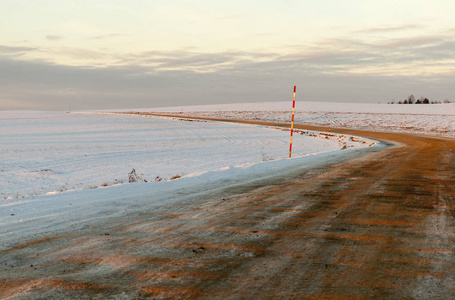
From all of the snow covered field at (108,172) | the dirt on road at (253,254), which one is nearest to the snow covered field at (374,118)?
the snow covered field at (108,172)

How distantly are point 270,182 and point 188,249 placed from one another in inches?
185

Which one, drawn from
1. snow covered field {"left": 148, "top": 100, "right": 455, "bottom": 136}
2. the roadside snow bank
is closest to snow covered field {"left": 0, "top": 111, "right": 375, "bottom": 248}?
the roadside snow bank

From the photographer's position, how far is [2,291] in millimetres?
3004

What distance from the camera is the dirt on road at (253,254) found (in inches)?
121

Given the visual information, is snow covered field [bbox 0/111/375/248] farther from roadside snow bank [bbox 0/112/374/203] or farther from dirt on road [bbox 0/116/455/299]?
dirt on road [bbox 0/116/455/299]

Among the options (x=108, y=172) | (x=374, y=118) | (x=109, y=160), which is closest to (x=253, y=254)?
(x=108, y=172)

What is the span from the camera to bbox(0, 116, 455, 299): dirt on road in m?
3.07

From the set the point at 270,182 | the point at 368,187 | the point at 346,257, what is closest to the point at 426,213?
the point at 368,187

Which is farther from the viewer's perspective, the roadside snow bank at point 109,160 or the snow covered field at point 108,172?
the roadside snow bank at point 109,160

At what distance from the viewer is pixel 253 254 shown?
3820 mm

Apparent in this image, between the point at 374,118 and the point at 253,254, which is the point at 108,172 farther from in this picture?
the point at 374,118

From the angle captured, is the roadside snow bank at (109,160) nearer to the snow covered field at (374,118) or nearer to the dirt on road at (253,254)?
the dirt on road at (253,254)

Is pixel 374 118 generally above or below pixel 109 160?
above

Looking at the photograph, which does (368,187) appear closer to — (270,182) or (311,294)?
(270,182)
